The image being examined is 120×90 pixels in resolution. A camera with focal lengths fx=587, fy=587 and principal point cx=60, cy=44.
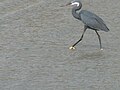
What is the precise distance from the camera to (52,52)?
9250mm

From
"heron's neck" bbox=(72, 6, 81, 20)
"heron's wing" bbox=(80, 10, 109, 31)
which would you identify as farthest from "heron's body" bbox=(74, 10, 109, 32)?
"heron's neck" bbox=(72, 6, 81, 20)

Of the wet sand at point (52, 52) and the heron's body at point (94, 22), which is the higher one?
the heron's body at point (94, 22)

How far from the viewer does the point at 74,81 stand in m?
7.64

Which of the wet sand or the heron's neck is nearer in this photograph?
the wet sand

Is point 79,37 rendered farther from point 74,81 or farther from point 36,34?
point 74,81

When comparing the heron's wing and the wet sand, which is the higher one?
the heron's wing

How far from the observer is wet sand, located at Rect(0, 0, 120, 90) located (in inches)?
299

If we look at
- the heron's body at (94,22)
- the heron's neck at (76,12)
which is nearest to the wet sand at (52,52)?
the heron's body at (94,22)

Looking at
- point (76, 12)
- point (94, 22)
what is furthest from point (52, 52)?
point (76, 12)

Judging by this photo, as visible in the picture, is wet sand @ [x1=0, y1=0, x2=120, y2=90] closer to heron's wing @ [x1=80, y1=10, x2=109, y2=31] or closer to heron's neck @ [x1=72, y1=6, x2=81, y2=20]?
heron's wing @ [x1=80, y1=10, x2=109, y2=31]

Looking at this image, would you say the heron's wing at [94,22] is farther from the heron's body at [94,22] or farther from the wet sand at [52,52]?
the wet sand at [52,52]

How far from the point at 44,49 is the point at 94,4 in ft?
16.9

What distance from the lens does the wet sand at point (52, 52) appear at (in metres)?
7.61

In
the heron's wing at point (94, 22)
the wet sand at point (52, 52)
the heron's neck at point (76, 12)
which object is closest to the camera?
the wet sand at point (52, 52)
